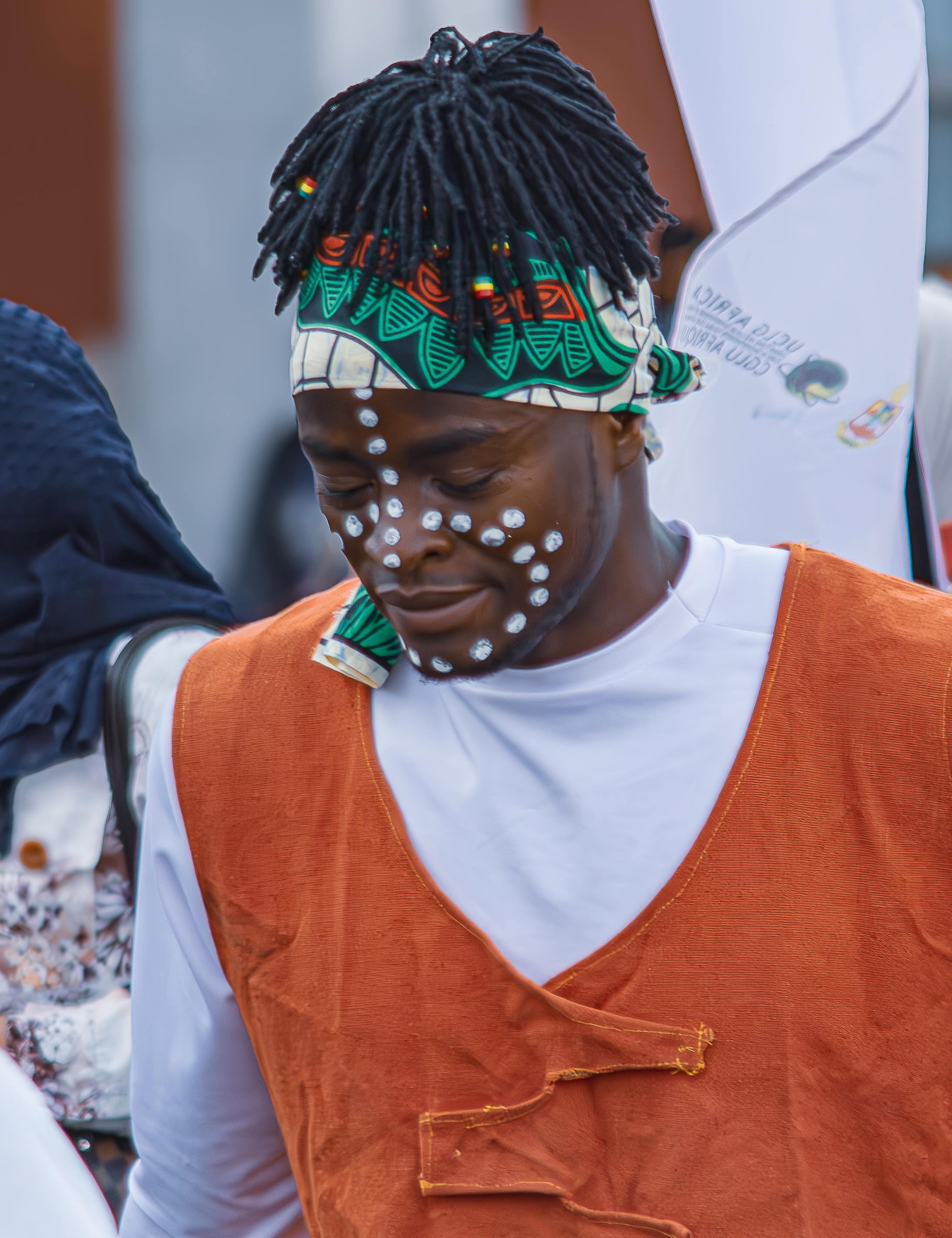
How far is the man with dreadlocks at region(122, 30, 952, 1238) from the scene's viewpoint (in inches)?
57.9

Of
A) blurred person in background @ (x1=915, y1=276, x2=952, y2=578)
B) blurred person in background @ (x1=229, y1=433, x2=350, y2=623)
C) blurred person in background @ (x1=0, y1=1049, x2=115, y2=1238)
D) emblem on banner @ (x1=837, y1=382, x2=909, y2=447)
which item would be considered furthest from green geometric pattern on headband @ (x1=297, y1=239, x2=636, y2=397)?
blurred person in background @ (x1=229, y1=433, x2=350, y2=623)

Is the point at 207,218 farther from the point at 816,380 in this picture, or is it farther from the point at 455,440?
the point at 455,440

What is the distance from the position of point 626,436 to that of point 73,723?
121 cm

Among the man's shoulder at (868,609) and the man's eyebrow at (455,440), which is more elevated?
the man's eyebrow at (455,440)

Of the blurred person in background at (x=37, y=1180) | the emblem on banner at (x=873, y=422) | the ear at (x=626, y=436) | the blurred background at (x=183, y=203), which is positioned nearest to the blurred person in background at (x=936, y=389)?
the emblem on banner at (x=873, y=422)

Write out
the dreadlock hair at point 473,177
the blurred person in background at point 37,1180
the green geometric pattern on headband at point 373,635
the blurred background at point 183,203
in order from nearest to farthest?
1. the blurred person in background at point 37,1180
2. the dreadlock hair at point 473,177
3. the green geometric pattern on headband at point 373,635
4. the blurred background at point 183,203

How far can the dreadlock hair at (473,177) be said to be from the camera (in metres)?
1.44

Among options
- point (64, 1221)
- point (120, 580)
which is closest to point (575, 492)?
point (64, 1221)

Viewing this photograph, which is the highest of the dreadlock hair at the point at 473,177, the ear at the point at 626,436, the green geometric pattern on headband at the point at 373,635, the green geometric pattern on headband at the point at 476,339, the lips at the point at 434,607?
the dreadlock hair at the point at 473,177

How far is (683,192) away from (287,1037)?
6.99ft

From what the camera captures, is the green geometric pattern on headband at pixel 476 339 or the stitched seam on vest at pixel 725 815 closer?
the green geometric pattern on headband at pixel 476 339

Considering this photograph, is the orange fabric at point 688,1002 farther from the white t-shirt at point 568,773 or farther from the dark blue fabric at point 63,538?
the dark blue fabric at point 63,538

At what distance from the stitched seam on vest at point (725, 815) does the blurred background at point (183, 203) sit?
166 inches

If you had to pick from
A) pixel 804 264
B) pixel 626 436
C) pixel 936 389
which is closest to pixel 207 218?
pixel 936 389
